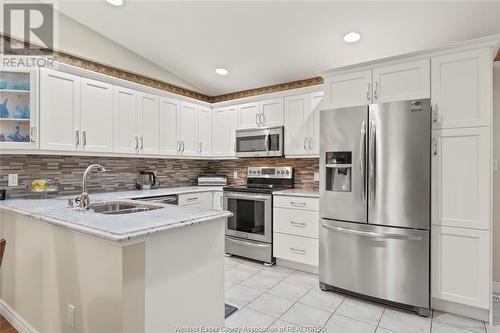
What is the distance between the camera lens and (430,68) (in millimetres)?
2473

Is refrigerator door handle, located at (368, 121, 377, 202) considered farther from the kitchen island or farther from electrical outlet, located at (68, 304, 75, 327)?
electrical outlet, located at (68, 304, 75, 327)

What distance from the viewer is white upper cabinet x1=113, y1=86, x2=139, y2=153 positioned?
339 cm

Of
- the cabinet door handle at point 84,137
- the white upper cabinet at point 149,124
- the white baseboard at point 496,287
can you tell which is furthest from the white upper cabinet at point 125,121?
the white baseboard at point 496,287

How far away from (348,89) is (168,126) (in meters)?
2.45

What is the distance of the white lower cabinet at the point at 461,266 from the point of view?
2.26m

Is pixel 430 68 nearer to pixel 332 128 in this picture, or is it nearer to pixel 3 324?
pixel 332 128

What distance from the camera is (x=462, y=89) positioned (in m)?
2.35

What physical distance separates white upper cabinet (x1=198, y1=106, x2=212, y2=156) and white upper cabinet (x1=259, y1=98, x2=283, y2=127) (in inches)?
39.4

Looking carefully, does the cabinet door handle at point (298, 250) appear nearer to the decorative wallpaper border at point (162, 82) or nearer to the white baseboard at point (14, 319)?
the decorative wallpaper border at point (162, 82)

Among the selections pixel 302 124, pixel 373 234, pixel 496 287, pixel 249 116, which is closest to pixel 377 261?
pixel 373 234

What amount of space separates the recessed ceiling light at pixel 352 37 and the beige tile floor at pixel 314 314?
8.47 ft

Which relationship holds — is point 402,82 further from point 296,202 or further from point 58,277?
point 58,277

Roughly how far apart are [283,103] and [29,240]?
3110 mm

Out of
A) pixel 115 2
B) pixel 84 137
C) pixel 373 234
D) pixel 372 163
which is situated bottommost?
pixel 373 234
